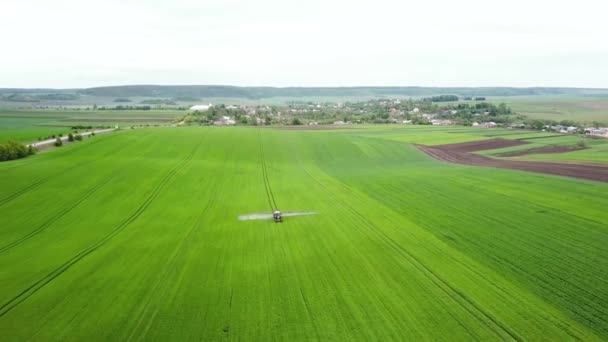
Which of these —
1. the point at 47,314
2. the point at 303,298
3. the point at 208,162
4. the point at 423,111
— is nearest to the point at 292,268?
the point at 303,298

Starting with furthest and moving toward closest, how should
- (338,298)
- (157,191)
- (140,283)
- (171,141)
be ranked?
(171,141) → (157,191) → (140,283) → (338,298)

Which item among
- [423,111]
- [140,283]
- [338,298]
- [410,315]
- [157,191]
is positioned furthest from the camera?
[423,111]

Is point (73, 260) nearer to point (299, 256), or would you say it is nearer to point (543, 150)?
point (299, 256)

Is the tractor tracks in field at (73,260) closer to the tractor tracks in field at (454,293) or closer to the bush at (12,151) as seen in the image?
the tractor tracks in field at (454,293)

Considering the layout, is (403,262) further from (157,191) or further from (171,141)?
(171,141)

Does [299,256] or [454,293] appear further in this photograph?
[299,256]

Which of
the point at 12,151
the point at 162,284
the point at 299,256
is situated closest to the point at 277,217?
the point at 299,256
